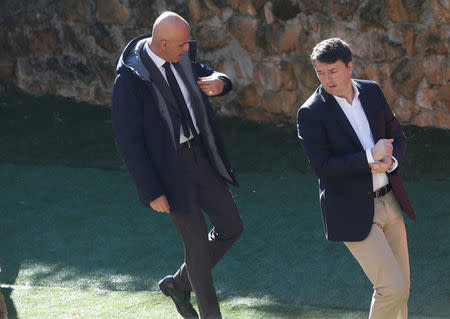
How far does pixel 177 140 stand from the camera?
439cm

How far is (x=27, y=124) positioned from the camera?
9.72 meters

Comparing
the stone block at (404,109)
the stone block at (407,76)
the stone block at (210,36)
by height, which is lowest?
the stone block at (404,109)

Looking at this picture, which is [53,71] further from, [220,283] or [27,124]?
[220,283]

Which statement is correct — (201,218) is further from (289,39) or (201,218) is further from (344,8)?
(289,39)

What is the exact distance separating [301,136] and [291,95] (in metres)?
4.48

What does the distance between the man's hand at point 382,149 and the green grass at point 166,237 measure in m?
1.43

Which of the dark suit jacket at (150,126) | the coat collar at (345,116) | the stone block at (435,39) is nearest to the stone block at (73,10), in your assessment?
the stone block at (435,39)

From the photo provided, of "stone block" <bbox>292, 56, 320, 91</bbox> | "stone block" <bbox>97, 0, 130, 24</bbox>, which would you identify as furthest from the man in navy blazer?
"stone block" <bbox>97, 0, 130, 24</bbox>

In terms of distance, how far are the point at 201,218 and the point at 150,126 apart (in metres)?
0.57

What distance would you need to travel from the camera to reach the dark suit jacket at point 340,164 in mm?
3850

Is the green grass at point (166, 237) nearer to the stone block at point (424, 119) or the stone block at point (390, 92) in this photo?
the stone block at point (424, 119)

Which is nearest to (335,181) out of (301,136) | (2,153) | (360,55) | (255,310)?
(301,136)

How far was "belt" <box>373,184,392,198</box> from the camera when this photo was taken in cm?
392

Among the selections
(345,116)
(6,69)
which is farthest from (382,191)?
(6,69)
